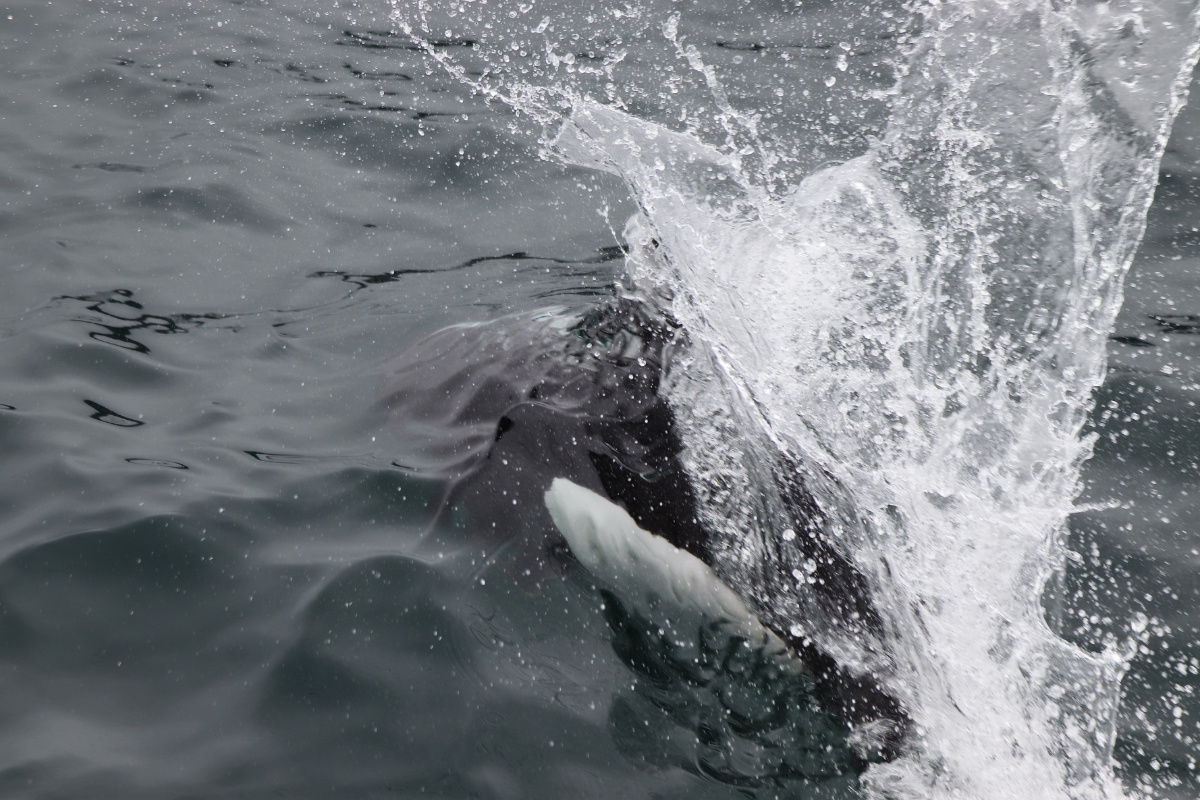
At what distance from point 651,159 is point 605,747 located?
2.84 meters

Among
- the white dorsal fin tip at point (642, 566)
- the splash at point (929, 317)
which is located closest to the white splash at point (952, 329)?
the splash at point (929, 317)

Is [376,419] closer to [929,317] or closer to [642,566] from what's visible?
[642,566]

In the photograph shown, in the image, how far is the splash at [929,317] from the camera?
2.77 metres

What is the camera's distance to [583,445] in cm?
310

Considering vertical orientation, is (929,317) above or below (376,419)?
above

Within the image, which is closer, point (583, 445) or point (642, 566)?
point (642, 566)

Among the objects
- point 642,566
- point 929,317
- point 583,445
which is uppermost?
point 929,317

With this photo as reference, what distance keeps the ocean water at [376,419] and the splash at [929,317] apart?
0.15 ft

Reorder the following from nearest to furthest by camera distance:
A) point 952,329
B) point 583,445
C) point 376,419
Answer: point 583,445 → point 376,419 → point 952,329

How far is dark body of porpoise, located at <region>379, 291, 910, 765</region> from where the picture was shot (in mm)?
2812

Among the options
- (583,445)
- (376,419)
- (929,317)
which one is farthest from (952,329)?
(376,419)

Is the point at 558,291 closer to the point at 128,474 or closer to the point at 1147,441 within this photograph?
the point at 128,474

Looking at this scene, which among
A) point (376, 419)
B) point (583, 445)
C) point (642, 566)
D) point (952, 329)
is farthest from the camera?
point (952, 329)

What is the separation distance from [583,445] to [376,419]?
1.01 metres
